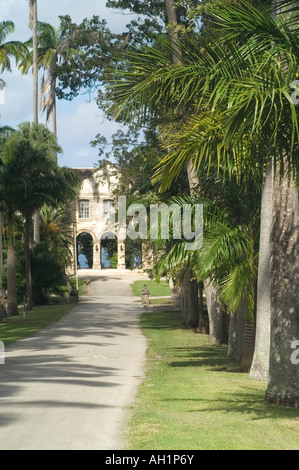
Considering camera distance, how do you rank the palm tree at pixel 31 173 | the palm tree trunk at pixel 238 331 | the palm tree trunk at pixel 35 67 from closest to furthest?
the palm tree trunk at pixel 238 331, the palm tree at pixel 31 173, the palm tree trunk at pixel 35 67

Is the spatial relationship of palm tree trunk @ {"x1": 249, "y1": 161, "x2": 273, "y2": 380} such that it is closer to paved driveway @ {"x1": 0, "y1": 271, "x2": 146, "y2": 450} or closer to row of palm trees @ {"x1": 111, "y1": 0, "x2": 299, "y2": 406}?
paved driveway @ {"x1": 0, "y1": 271, "x2": 146, "y2": 450}

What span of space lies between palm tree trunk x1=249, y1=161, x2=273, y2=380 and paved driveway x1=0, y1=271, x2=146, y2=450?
7.88 feet

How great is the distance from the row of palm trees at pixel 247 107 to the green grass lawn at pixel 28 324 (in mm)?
13034

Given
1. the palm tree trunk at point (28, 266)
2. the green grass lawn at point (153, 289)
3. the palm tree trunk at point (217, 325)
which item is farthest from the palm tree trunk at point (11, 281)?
the green grass lawn at point (153, 289)

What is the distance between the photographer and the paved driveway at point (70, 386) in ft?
30.6

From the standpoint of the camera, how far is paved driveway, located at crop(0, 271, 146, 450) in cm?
932

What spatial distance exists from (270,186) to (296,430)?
647 centimetres

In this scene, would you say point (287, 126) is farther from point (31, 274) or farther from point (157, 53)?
point (31, 274)

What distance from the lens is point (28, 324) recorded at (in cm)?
3250

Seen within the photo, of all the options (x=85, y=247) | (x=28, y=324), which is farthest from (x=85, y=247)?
(x=28, y=324)

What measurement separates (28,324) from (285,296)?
845 inches

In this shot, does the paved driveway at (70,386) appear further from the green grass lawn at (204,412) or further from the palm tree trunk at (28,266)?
the palm tree trunk at (28,266)

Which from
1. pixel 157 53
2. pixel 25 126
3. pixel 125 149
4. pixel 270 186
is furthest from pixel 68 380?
pixel 25 126

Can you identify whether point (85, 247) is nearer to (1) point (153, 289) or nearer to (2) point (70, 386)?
(1) point (153, 289)
